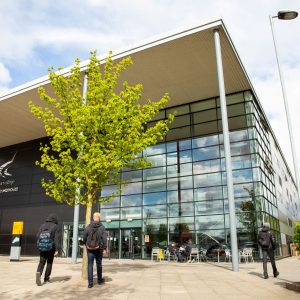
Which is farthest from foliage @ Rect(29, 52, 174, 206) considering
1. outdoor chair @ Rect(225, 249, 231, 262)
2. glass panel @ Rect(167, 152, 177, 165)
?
glass panel @ Rect(167, 152, 177, 165)

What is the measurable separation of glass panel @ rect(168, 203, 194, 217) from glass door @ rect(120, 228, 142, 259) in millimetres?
2794

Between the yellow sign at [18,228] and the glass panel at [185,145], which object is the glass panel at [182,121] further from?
the yellow sign at [18,228]

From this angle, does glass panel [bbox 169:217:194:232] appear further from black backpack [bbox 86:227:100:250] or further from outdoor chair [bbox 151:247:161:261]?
black backpack [bbox 86:227:100:250]

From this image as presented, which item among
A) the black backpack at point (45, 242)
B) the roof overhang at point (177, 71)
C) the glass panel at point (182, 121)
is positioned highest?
the roof overhang at point (177, 71)

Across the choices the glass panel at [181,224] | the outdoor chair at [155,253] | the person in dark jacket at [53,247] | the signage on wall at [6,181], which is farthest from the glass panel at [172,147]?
the person in dark jacket at [53,247]

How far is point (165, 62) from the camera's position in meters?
19.6

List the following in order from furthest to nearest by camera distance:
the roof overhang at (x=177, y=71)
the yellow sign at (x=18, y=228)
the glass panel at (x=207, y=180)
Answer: the glass panel at (x=207, y=180)
the yellow sign at (x=18, y=228)
the roof overhang at (x=177, y=71)

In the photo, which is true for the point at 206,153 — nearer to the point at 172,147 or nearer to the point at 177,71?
the point at 172,147

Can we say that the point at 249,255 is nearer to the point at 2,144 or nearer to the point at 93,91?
the point at 93,91

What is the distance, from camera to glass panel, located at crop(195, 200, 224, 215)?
21406 millimetres

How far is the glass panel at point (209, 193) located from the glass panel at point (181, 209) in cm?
76

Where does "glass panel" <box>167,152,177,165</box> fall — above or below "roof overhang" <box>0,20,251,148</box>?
below

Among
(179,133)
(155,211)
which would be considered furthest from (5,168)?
(179,133)

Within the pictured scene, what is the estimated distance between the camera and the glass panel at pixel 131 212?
24.1 m
